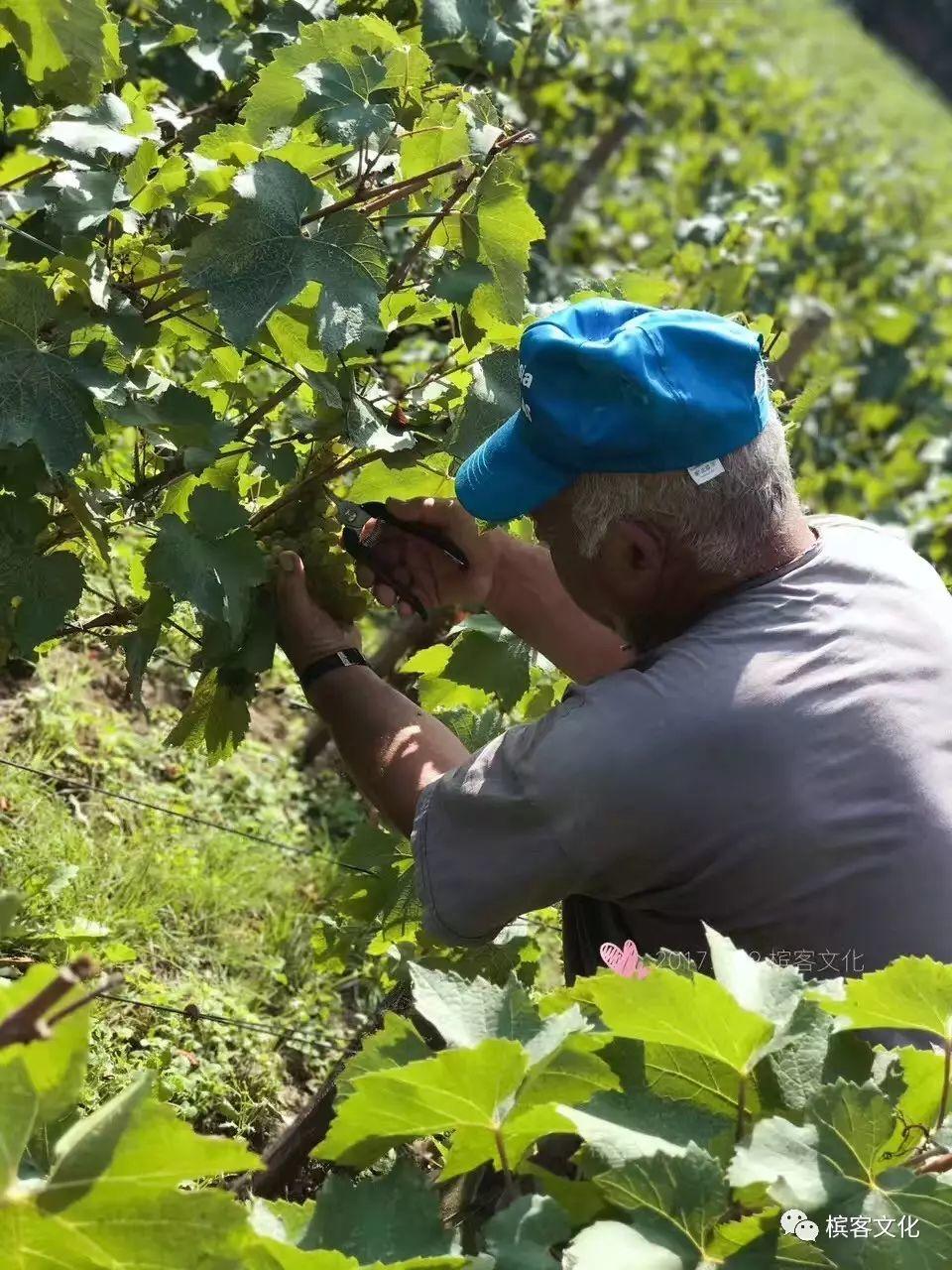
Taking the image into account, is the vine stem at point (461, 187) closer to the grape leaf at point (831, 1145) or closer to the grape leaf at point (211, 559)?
the grape leaf at point (211, 559)

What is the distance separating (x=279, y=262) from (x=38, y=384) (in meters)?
0.37

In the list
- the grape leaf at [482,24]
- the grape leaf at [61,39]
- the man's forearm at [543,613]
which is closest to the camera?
the grape leaf at [61,39]

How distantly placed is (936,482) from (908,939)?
14.8 feet

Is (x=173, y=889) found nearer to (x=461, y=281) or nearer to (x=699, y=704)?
(x=461, y=281)

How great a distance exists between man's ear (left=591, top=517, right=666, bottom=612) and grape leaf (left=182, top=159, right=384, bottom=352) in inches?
18.0

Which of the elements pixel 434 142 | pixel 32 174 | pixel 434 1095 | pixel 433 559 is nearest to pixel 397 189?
pixel 434 142

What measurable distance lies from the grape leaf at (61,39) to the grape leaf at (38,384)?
0.28 meters

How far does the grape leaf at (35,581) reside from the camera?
7.27ft

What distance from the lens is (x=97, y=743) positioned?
3.85m

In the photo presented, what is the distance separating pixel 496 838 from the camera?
6.66 feet

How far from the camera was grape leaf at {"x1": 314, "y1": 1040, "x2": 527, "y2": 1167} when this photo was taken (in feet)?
4.01

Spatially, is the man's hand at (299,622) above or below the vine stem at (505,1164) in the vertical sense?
below

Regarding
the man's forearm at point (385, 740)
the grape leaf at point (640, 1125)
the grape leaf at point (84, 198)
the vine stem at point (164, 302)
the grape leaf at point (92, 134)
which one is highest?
the grape leaf at point (92, 134)

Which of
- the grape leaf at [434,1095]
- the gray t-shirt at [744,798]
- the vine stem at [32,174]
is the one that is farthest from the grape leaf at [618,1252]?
the vine stem at [32,174]
